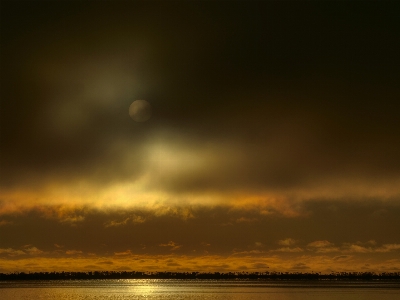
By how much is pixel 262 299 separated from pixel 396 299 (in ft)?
105

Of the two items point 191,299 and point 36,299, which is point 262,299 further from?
point 36,299

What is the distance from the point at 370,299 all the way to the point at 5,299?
8854 centimetres

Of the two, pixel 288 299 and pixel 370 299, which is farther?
pixel 288 299

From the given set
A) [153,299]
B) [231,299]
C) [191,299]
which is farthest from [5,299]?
[231,299]

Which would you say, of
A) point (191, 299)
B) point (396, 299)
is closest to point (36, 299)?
point (191, 299)

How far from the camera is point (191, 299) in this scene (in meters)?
137

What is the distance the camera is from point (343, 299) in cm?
13825

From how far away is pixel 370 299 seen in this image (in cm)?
13488

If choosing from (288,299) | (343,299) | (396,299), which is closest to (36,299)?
(288,299)

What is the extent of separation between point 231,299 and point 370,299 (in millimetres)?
33529

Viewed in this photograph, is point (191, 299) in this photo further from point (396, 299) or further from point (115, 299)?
point (396, 299)

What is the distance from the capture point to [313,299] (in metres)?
140

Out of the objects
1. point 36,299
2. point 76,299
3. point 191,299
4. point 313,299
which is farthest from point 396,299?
point 36,299

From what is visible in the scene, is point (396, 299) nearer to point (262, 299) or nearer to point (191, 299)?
point (262, 299)
